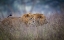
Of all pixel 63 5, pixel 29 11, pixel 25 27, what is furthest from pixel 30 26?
pixel 63 5

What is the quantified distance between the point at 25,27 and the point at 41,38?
0.31 meters

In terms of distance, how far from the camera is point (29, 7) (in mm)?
2553

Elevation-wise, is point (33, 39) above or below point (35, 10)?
below

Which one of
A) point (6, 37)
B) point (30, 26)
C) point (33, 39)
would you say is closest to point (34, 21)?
point (30, 26)

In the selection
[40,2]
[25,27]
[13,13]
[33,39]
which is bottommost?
[33,39]

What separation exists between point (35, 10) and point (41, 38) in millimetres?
463

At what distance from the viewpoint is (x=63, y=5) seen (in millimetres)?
2520

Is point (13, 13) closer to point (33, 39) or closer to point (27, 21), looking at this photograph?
point (27, 21)

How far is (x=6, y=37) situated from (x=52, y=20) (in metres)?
0.80

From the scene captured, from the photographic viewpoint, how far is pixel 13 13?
101 inches

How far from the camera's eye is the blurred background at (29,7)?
252 cm

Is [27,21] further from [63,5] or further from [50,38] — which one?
[63,5]

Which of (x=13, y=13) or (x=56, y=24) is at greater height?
(x=13, y=13)

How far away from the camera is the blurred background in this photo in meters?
2.52
